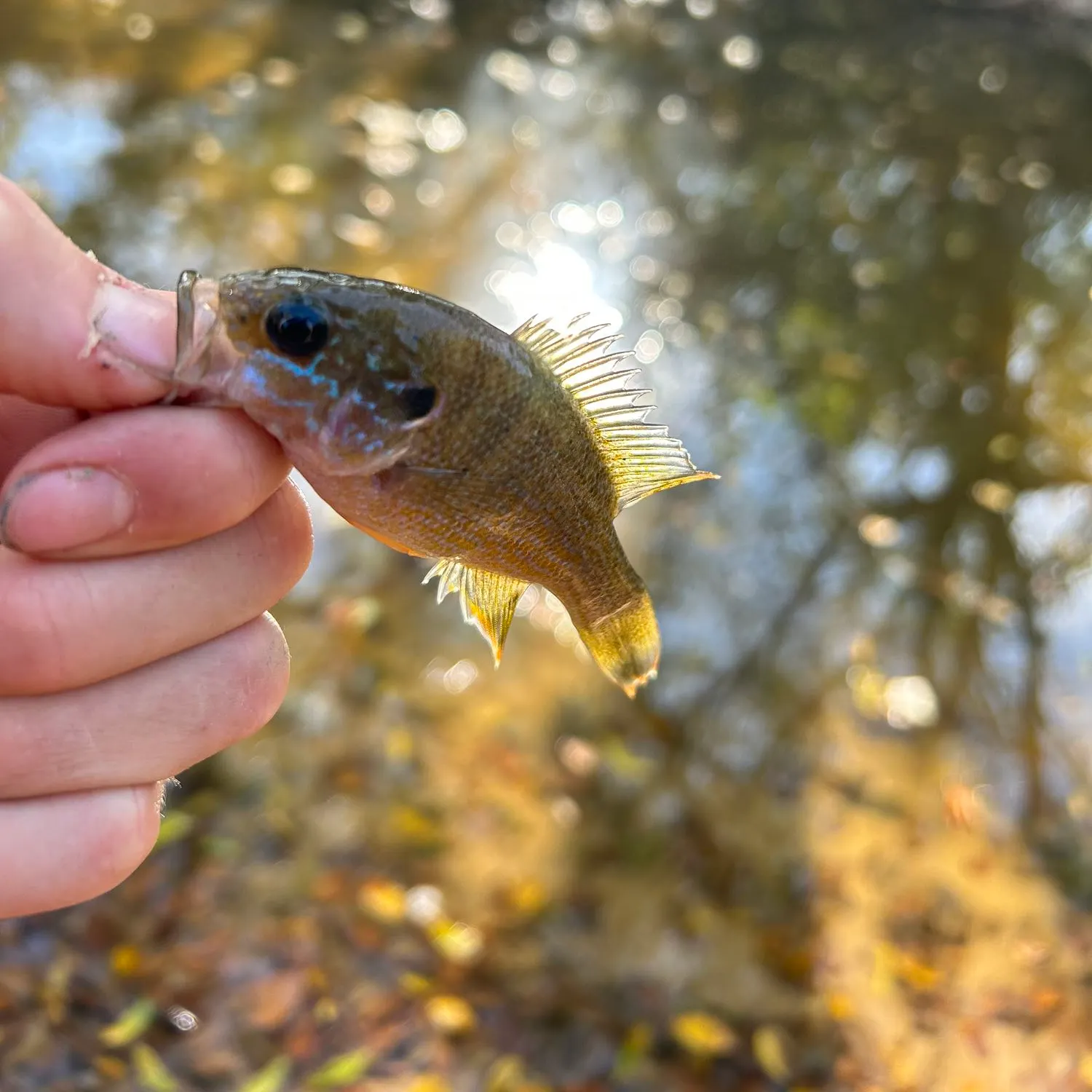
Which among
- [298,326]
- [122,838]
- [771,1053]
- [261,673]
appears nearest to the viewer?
[298,326]

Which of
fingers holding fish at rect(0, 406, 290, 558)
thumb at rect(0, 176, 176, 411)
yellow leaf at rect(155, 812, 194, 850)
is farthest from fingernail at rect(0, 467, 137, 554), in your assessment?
yellow leaf at rect(155, 812, 194, 850)

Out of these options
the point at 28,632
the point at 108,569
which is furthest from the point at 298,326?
the point at 28,632

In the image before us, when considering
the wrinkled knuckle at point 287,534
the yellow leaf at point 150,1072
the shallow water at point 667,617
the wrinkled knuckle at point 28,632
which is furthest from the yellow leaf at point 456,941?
the wrinkled knuckle at point 28,632

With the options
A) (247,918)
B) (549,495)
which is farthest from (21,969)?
(549,495)

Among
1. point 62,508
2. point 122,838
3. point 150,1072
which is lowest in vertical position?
point 150,1072

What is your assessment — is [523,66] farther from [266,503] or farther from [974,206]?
[266,503]

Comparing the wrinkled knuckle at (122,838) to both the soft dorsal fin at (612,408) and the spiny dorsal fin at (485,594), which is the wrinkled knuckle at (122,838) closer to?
the spiny dorsal fin at (485,594)

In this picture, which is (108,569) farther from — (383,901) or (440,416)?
(383,901)

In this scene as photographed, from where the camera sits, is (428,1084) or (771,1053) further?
(771,1053)
